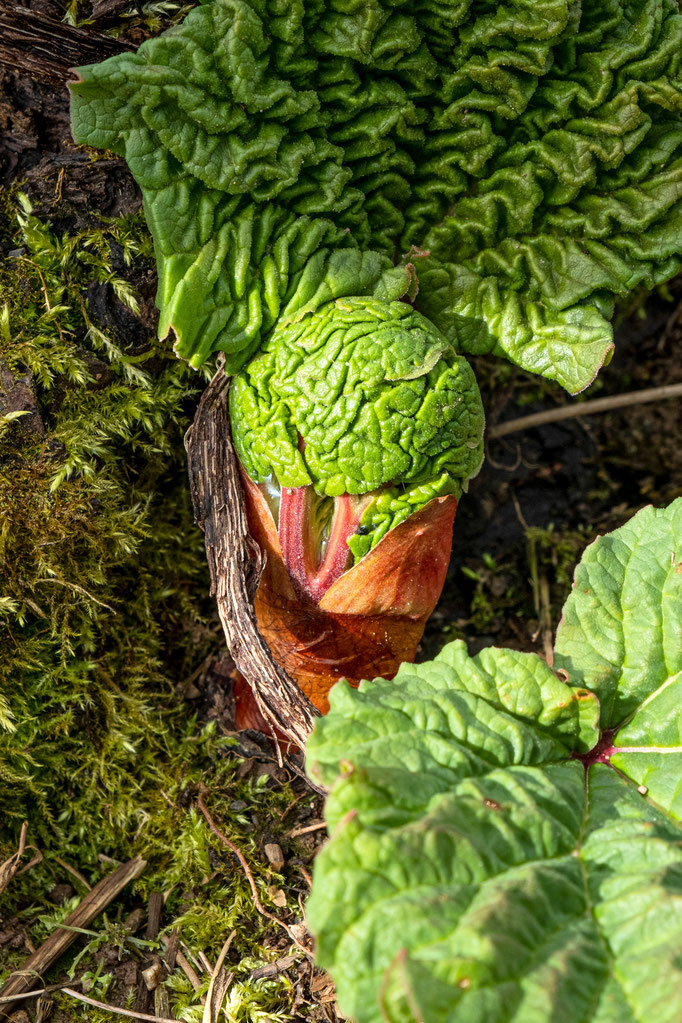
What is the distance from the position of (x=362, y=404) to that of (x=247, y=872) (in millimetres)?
1776

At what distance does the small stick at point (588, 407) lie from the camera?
12.5 feet

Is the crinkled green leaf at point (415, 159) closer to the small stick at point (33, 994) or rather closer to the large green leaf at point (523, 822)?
the large green leaf at point (523, 822)

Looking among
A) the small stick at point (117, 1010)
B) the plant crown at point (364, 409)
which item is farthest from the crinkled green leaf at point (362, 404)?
the small stick at point (117, 1010)

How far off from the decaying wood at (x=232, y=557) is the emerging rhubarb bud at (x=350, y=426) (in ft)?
0.40

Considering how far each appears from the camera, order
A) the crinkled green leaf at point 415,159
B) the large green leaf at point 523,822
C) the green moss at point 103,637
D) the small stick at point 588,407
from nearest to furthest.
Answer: the large green leaf at point 523,822, the crinkled green leaf at point 415,159, the green moss at point 103,637, the small stick at point 588,407

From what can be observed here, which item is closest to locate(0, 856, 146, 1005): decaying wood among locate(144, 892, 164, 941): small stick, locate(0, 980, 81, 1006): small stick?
locate(0, 980, 81, 1006): small stick

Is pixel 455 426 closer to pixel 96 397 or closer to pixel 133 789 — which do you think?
pixel 96 397

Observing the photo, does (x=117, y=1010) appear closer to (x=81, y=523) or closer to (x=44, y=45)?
(x=81, y=523)

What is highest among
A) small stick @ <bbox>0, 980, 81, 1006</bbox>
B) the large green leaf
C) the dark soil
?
the large green leaf

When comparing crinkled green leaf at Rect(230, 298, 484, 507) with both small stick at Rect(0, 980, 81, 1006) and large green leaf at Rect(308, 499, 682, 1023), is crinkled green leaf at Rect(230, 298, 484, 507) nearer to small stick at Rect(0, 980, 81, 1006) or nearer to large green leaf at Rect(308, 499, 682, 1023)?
large green leaf at Rect(308, 499, 682, 1023)

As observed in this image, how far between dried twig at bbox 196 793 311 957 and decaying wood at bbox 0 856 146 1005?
0.95 feet

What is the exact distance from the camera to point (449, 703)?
2.11 metres

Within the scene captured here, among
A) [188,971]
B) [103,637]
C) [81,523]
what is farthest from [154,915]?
[81,523]

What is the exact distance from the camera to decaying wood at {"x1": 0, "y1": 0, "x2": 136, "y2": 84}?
7.89 feet
